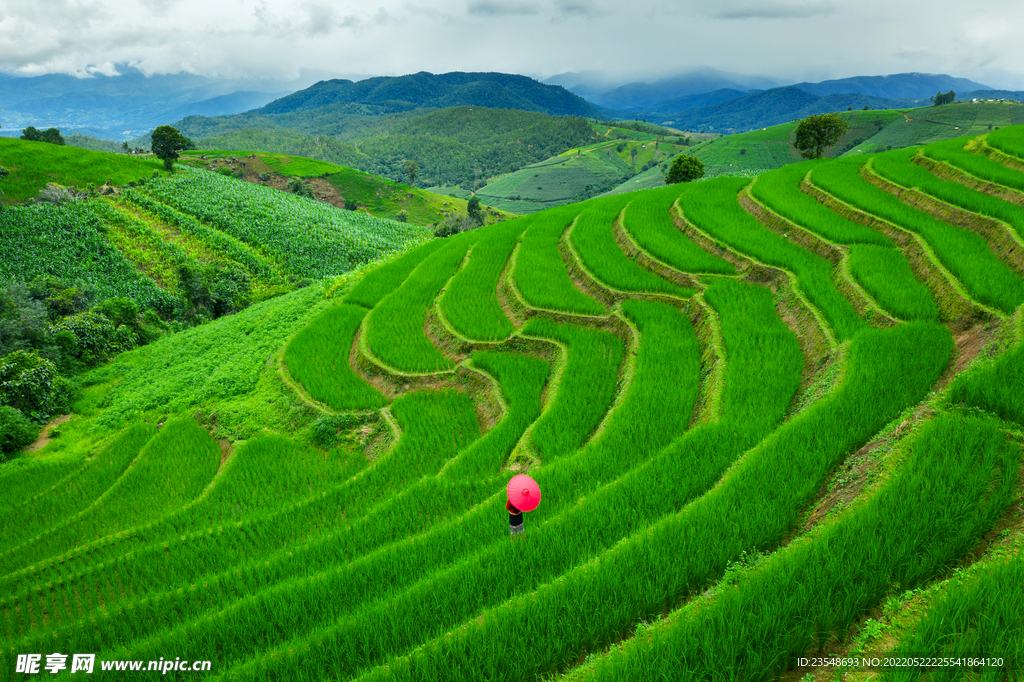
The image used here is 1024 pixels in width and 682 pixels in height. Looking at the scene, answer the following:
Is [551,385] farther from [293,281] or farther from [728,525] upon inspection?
[293,281]

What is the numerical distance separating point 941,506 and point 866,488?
58 centimetres

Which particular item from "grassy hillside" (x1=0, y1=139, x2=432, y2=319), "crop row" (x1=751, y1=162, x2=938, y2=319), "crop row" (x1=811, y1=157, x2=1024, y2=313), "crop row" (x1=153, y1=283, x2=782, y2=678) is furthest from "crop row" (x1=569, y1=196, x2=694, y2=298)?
"grassy hillside" (x1=0, y1=139, x2=432, y2=319)

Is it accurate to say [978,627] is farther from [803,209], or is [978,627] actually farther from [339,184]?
[339,184]

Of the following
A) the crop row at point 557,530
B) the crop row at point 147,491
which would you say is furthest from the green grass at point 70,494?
the crop row at point 557,530

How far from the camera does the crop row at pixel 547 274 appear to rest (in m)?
12.0

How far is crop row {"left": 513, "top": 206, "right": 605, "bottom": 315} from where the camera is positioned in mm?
12031

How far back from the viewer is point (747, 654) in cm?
294

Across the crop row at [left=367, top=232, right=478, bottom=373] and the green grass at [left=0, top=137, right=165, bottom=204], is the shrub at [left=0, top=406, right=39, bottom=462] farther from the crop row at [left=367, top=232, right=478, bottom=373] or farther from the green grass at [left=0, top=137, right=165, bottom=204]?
the green grass at [left=0, top=137, right=165, bottom=204]

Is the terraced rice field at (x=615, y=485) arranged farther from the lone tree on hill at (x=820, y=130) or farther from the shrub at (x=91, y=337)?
the lone tree on hill at (x=820, y=130)

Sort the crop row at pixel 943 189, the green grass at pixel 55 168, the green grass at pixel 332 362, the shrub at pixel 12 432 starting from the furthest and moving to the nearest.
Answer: the green grass at pixel 55 168
the shrub at pixel 12 432
the green grass at pixel 332 362
the crop row at pixel 943 189

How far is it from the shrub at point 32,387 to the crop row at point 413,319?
10381 mm

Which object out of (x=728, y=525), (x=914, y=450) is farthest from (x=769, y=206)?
(x=728, y=525)

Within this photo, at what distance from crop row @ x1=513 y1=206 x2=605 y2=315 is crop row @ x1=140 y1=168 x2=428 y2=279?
1833 cm

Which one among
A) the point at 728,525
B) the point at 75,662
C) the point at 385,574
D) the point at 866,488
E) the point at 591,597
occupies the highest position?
the point at 866,488
